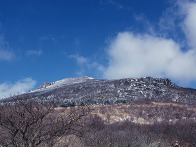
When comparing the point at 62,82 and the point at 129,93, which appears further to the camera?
the point at 62,82

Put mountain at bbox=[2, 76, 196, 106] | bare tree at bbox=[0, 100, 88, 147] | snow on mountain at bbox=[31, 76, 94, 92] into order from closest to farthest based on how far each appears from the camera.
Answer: bare tree at bbox=[0, 100, 88, 147]
mountain at bbox=[2, 76, 196, 106]
snow on mountain at bbox=[31, 76, 94, 92]

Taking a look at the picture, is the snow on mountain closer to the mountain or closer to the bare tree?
the mountain

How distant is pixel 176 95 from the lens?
8600cm

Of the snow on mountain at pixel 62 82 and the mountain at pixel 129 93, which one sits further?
the snow on mountain at pixel 62 82

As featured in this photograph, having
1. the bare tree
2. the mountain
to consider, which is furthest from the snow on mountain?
the bare tree

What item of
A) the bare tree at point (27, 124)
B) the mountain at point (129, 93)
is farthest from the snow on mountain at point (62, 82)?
the bare tree at point (27, 124)

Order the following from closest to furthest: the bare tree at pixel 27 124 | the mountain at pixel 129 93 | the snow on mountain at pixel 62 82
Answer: the bare tree at pixel 27 124 < the mountain at pixel 129 93 < the snow on mountain at pixel 62 82

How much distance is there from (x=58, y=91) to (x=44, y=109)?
79.8 metres

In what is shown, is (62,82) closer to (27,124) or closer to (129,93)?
(129,93)

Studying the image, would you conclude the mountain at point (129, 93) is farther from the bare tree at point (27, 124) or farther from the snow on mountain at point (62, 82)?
the bare tree at point (27, 124)

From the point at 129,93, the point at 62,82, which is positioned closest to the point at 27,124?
the point at 129,93

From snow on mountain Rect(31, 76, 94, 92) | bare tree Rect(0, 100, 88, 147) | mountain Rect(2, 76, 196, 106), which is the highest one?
snow on mountain Rect(31, 76, 94, 92)

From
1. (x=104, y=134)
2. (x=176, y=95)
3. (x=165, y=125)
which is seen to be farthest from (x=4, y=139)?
(x=176, y=95)

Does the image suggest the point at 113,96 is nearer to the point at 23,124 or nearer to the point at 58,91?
the point at 58,91
